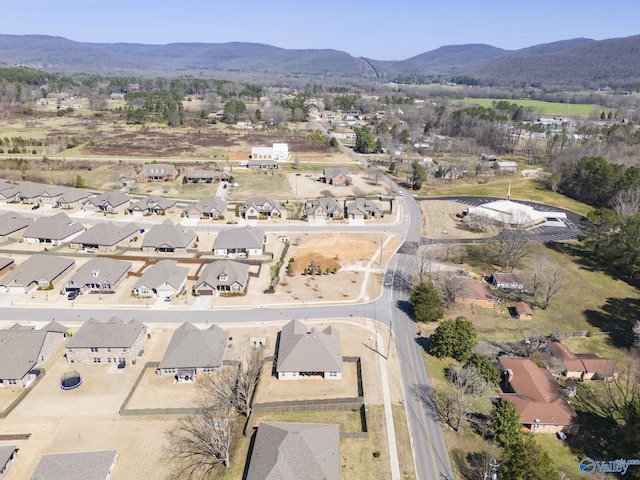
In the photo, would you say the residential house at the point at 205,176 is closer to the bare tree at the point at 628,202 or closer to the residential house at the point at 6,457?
the residential house at the point at 6,457

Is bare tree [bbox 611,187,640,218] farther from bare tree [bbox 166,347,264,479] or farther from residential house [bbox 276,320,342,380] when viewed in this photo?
→ bare tree [bbox 166,347,264,479]

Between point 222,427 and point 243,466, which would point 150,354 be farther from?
point 243,466

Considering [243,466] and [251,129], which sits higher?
[251,129]

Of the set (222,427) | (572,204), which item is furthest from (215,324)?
(572,204)

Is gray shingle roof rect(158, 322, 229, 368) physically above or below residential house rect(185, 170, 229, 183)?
below

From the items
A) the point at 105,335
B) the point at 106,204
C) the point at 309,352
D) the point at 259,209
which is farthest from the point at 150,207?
the point at 309,352

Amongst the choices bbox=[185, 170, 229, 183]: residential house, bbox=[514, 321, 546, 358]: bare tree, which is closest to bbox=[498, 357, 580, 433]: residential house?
bbox=[514, 321, 546, 358]: bare tree
